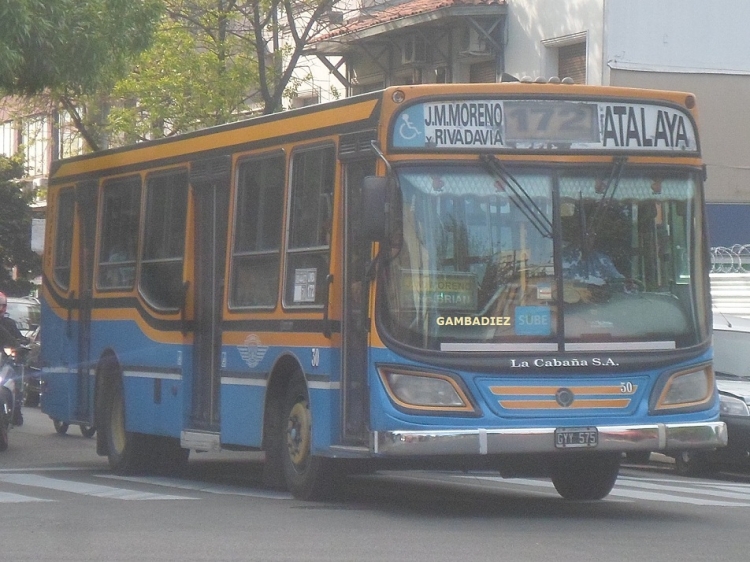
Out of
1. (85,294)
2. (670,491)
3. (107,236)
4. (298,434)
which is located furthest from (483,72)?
(298,434)

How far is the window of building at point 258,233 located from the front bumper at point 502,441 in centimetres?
218

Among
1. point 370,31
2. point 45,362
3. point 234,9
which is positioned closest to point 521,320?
point 45,362

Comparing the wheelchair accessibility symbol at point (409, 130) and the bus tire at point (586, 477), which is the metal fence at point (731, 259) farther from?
the wheelchair accessibility symbol at point (409, 130)

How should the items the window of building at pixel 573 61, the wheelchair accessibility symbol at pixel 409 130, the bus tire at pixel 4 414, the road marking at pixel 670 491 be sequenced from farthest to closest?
the window of building at pixel 573 61 < the bus tire at pixel 4 414 < the road marking at pixel 670 491 < the wheelchair accessibility symbol at pixel 409 130

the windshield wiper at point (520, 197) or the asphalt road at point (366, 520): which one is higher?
the windshield wiper at point (520, 197)

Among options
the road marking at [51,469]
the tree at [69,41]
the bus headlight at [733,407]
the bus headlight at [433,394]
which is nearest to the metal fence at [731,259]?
the bus headlight at [733,407]

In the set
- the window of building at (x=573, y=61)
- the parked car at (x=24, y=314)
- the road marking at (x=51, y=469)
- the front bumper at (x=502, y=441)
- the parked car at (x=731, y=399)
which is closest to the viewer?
the front bumper at (x=502, y=441)

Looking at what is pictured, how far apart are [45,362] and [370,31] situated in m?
14.2

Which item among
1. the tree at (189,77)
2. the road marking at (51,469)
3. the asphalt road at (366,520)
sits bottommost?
the asphalt road at (366,520)

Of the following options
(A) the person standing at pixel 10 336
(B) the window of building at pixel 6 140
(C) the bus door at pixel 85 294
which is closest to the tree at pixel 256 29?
(A) the person standing at pixel 10 336

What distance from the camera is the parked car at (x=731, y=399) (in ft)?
51.1

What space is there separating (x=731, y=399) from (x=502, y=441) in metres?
6.53

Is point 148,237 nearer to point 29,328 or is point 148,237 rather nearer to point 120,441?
point 120,441

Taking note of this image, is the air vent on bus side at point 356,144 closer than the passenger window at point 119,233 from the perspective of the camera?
Yes
